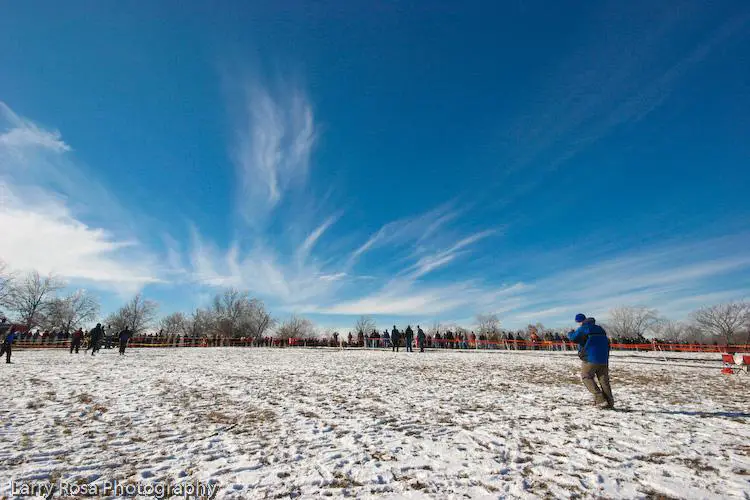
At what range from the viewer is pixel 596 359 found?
729cm

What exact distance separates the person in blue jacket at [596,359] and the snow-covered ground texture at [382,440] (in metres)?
0.38

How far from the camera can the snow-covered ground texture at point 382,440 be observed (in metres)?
3.88

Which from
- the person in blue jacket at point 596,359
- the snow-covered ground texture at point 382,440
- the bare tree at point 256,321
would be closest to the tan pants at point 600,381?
the person in blue jacket at point 596,359

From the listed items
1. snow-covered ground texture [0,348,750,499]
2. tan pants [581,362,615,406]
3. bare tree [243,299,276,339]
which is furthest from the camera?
bare tree [243,299,276,339]

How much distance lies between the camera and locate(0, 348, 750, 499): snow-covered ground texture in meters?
3.88

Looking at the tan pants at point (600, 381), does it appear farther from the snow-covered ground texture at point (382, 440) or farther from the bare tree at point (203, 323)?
Answer: the bare tree at point (203, 323)

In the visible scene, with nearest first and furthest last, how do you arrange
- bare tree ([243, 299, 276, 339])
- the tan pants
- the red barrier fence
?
1. the tan pants
2. the red barrier fence
3. bare tree ([243, 299, 276, 339])

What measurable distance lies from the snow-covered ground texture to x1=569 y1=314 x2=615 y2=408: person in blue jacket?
375 millimetres

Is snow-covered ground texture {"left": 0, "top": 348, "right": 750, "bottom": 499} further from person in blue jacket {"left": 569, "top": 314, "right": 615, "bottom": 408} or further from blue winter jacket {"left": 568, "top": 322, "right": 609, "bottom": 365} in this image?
blue winter jacket {"left": 568, "top": 322, "right": 609, "bottom": 365}

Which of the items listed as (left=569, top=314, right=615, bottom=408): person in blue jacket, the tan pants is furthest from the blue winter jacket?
the tan pants

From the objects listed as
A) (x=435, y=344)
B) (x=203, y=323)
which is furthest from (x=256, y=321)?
(x=435, y=344)

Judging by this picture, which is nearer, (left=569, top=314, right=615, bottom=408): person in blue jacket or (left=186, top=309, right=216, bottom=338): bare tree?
(left=569, top=314, right=615, bottom=408): person in blue jacket

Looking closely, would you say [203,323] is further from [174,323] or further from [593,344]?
[593,344]

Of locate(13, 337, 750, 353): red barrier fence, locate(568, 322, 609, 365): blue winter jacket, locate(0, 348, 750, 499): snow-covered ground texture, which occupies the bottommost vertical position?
locate(0, 348, 750, 499): snow-covered ground texture
